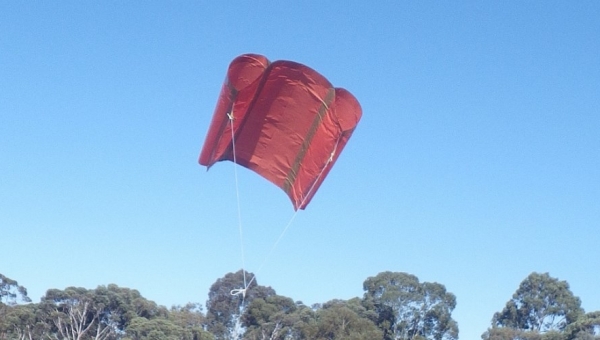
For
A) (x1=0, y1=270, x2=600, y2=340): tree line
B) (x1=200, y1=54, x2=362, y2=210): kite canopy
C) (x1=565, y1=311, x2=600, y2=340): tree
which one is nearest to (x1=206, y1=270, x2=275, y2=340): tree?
(x1=0, y1=270, x2=600, y2=340): tree line

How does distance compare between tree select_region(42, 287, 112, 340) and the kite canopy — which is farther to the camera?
tree select_region(42, 287, 112, 340)

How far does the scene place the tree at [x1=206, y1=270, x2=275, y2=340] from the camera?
56.8 m

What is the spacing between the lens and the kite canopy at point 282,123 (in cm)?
1184

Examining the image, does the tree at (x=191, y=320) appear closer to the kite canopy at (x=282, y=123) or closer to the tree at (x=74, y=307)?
the tree at (x=74, y=307)

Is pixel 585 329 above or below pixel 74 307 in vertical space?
above

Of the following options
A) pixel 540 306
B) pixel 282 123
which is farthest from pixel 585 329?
pixel 282 123

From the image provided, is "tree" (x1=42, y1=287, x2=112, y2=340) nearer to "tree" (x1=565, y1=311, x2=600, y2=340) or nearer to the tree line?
the tree line

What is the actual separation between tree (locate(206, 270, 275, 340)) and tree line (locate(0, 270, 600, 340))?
0.07 meters

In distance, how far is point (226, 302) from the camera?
61.2 meters

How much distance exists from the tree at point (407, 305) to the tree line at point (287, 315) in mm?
64

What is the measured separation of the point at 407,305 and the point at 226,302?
1510cm

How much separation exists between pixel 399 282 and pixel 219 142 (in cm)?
4277

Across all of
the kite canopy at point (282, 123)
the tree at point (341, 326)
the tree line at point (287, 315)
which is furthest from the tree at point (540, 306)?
the kite canopy at point (282, 123)

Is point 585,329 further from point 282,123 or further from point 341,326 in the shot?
point 282,123
